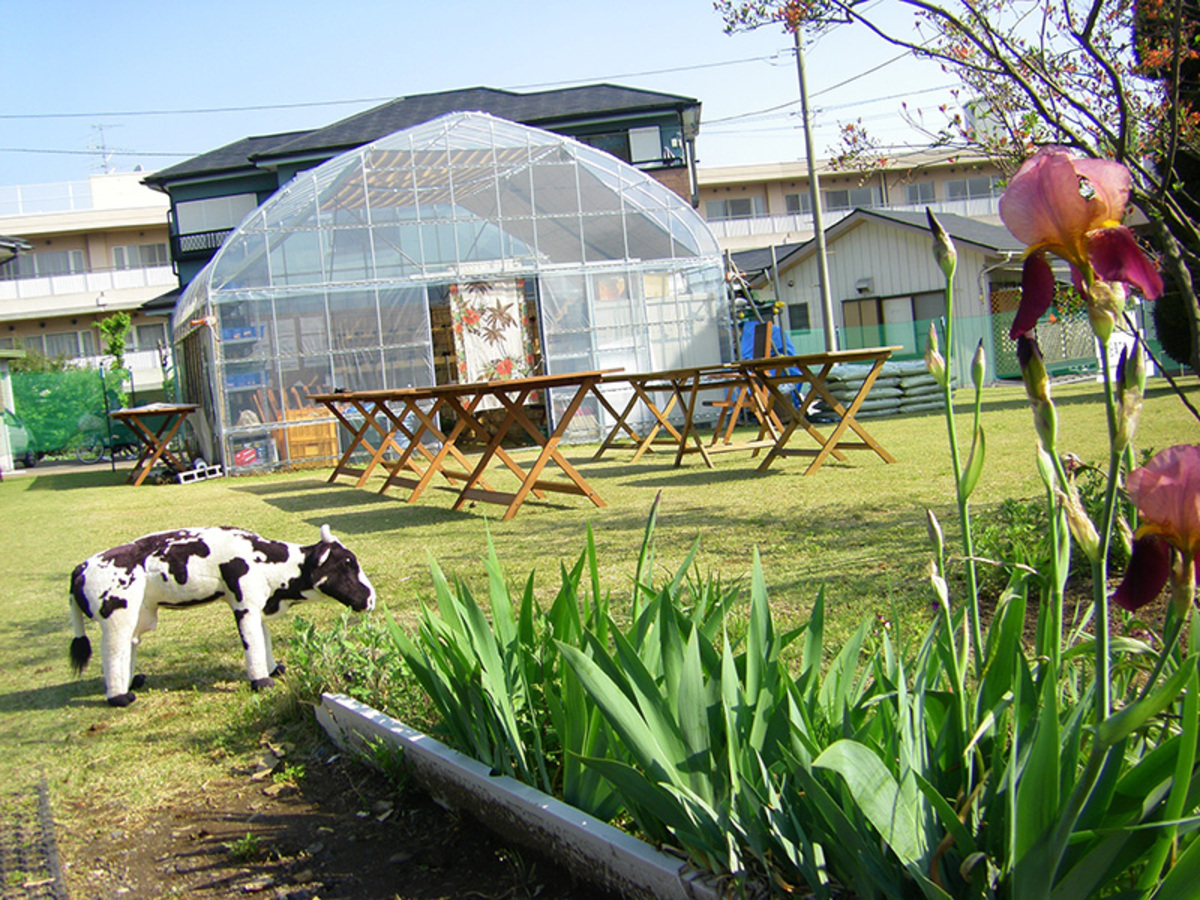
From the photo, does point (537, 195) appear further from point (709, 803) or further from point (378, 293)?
point (709, 803)

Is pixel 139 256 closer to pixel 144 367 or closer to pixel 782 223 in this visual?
pixel 144 367

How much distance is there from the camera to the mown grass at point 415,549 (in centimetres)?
316

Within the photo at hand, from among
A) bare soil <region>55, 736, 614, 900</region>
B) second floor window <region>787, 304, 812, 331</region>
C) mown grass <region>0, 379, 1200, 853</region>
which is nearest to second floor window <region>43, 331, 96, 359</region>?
second floor window <region>787, 304, 812, 331</region>

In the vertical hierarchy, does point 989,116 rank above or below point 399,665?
above

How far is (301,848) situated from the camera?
2.31 metres

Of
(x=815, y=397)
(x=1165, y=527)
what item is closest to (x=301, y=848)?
(x=1165, y=527)

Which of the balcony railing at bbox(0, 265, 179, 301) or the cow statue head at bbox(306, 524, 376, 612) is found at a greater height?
the balcony railing at bbox(0, 265, 179, 301)

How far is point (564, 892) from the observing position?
1938 mm

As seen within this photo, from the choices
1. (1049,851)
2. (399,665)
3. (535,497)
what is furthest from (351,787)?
(535,497)

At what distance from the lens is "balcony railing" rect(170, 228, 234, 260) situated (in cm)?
2848

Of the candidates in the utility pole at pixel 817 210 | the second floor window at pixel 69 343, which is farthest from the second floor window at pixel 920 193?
the second floor window at pixel 69 343

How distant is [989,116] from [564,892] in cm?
325

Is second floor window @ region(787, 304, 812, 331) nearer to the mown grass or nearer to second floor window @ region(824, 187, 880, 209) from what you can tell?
the mown grass

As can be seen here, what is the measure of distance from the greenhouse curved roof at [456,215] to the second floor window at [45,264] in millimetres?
27557
